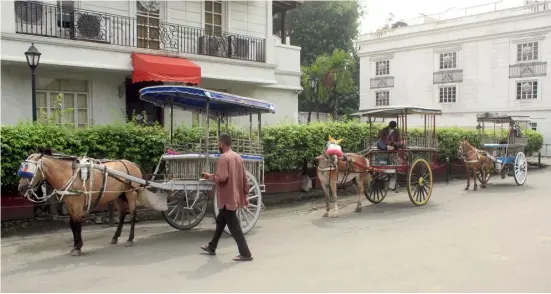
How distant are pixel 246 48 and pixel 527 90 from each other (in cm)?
2470

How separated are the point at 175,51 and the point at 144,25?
1.49 metres

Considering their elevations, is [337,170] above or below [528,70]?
below

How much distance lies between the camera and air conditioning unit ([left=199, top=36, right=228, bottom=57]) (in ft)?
56.7

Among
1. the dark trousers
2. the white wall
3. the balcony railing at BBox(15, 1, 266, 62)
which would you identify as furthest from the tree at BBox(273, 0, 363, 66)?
the dark trousers

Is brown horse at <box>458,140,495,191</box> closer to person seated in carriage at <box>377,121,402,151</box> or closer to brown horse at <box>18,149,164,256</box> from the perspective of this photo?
person seated in carriage at <box>377,121,402,151</box>

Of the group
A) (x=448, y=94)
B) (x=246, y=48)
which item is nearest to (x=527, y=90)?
(x=448, y=94)

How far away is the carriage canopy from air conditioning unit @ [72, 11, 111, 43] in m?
6.30

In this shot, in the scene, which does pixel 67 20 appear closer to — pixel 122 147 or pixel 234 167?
pixel 122 147

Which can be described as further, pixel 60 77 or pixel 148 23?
pixel 148 23

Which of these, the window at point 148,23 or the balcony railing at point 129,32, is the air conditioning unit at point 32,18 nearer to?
the balcony railing at point 129,32

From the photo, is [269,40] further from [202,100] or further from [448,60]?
[448,60]

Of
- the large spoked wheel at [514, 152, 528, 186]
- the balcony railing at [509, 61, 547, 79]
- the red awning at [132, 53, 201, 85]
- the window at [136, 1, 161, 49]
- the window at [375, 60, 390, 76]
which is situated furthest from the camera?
the window at [375, 60, 390, 76]

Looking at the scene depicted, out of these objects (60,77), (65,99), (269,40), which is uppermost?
(269,40)

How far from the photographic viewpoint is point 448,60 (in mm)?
38000
